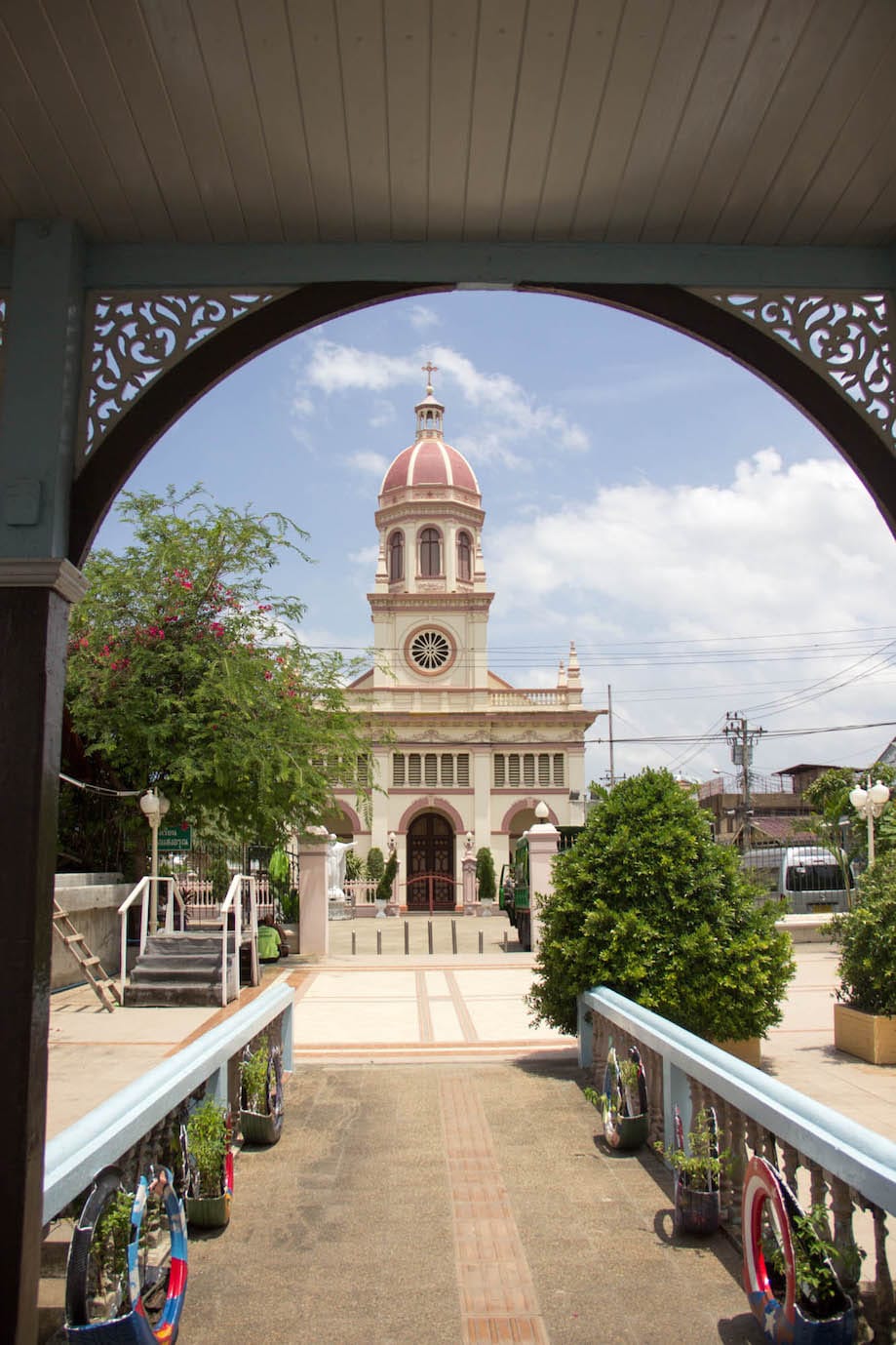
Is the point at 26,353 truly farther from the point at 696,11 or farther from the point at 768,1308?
the point at 768,1308

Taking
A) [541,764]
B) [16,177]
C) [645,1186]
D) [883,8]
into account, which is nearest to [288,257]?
[16,177]

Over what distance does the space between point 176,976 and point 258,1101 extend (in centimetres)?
714

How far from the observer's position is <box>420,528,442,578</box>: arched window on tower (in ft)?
163

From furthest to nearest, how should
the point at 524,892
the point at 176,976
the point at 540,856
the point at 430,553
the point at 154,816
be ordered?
1. the point at 430,553
2. the point at 524,892
3. the point at 540,856
4. the point at 154,816
5. the point at 176,976

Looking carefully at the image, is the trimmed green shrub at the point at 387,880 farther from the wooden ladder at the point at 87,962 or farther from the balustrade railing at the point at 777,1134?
the balustrade railing at the point at 777,1134

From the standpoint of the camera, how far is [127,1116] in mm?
4469

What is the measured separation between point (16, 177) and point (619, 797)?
6.20 meters

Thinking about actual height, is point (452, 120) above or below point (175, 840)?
above

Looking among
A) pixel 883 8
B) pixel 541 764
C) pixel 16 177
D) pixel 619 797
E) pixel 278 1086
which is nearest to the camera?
pixel 883 8

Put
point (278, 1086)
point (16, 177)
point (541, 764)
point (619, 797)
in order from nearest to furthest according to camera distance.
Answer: point (16, 177) < point (278, 1086) < point (619, 797) < point (541, 764)

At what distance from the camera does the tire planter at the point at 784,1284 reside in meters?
3.54

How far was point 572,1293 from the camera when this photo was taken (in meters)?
4.49

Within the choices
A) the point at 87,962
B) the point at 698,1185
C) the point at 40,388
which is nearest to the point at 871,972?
the point at 698,1185

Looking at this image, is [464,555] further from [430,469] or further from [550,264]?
[550,264]
